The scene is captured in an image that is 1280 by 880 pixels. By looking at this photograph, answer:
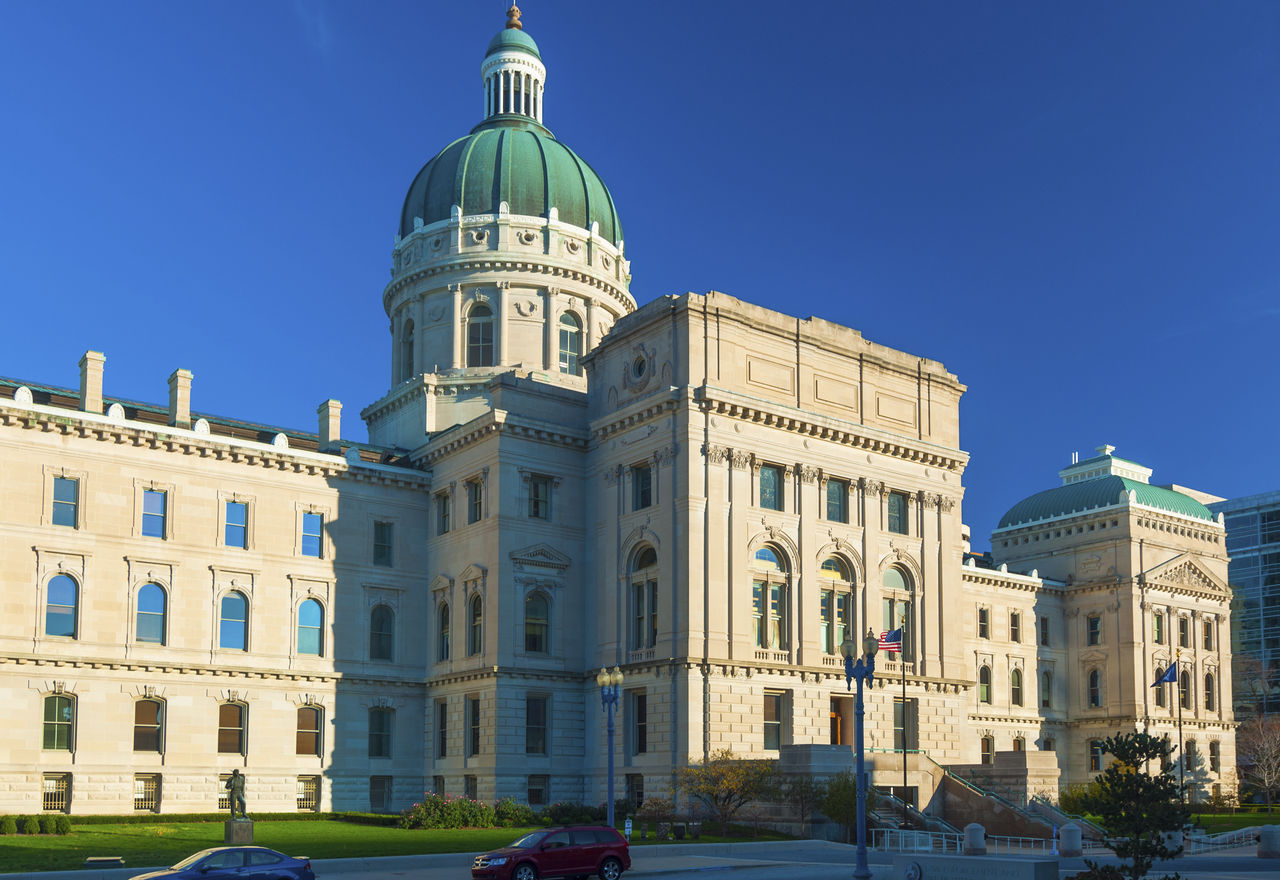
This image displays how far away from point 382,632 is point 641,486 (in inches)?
576

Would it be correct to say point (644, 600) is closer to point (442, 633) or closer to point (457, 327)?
point (442, 633)

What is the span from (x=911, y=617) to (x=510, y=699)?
18.6 meters

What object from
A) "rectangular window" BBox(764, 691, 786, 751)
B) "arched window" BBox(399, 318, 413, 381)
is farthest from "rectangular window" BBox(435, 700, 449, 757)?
"arched window" BBox(399, 318, 413, 381)

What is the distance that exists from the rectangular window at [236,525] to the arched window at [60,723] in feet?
30.5

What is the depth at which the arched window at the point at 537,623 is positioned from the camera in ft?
191

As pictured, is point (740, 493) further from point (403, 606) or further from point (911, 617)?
point (403, 606)

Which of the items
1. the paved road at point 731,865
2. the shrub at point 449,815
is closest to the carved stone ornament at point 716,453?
the paved road at point 731,865

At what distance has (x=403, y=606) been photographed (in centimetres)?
6275

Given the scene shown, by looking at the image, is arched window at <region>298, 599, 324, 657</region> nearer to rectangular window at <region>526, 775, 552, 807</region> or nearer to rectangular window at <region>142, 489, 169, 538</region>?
rectangular window at <region>142, 489, 169, 538</region>

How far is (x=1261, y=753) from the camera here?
8656cm

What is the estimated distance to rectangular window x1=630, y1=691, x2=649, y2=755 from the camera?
179 ft

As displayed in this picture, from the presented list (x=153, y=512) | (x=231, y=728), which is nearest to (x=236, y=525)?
(x=153, y=512)

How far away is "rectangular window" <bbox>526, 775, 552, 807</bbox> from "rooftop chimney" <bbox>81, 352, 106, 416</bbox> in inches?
946

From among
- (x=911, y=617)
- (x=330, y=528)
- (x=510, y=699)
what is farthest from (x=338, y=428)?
(x=911, y=617)
